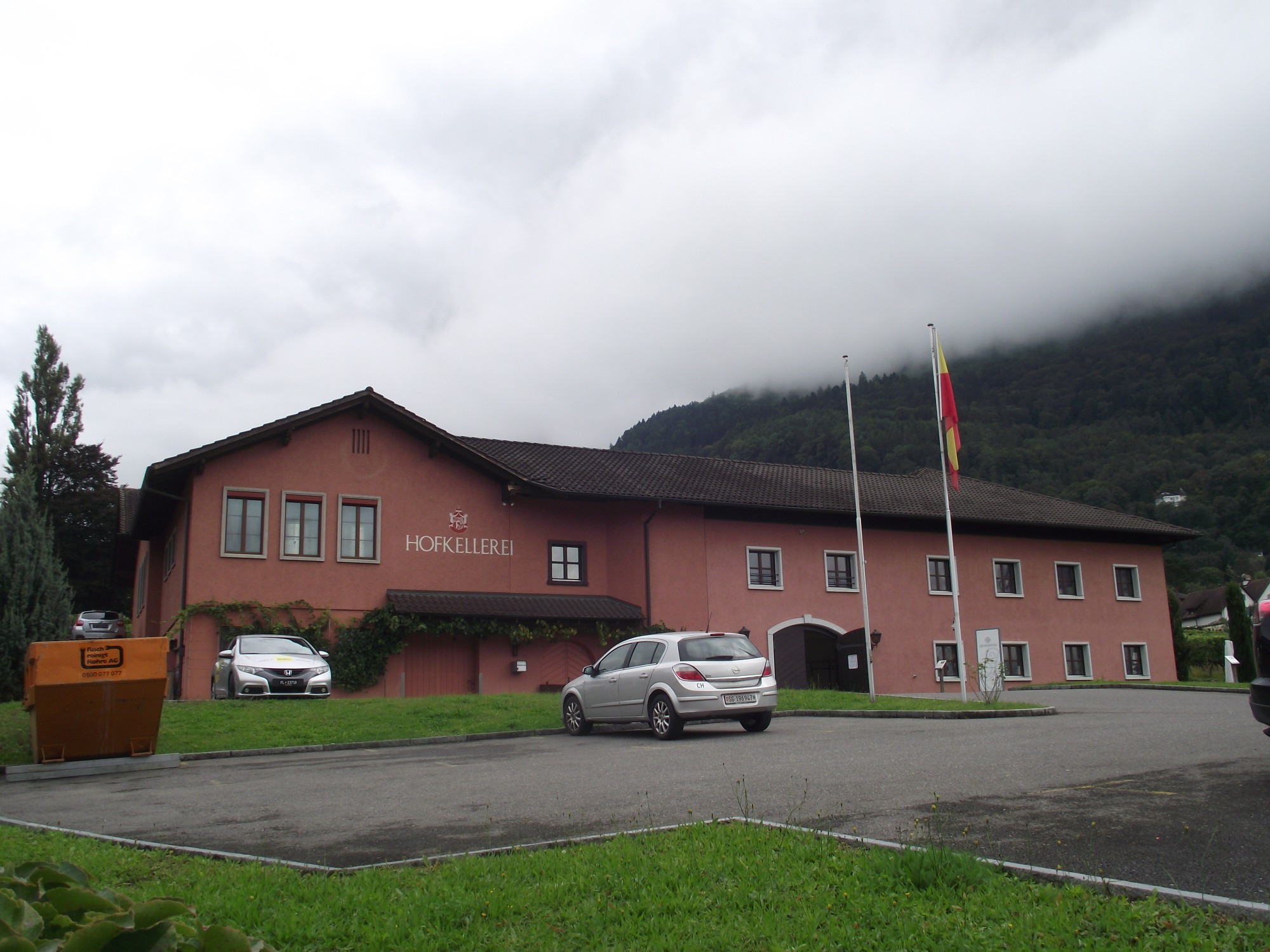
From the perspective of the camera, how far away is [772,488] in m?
35.2

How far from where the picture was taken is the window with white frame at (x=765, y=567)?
3325cm

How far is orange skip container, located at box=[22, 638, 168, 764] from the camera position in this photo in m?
13.7

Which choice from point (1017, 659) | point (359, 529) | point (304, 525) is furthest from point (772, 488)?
point (304, 525)

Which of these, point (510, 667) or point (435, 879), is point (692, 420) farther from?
point (435, 879)

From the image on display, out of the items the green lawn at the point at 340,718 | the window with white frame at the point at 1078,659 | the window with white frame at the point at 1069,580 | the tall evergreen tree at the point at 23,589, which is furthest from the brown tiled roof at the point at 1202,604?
the tall evergreen tree at the point at 23,589

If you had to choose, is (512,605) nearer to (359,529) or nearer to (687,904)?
(359,529)

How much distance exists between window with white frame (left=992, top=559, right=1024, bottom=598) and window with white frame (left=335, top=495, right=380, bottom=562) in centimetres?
2068

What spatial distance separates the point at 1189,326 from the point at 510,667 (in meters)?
114

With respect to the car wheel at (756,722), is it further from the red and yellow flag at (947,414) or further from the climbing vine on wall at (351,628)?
the climbing vine on wall at (351,628)

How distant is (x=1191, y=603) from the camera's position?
106m

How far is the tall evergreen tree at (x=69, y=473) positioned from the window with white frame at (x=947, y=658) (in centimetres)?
3701

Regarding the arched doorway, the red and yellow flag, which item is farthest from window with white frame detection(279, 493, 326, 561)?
the red and yellow flag

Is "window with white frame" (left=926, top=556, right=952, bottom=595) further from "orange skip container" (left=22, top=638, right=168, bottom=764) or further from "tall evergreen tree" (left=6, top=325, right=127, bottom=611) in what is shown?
"tall evergreen tree" (left=6, top=325, right=127, bottom=611)

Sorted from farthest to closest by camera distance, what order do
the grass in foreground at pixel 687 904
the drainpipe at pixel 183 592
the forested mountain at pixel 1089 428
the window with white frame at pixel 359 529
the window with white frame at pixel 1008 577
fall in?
the forested mountain at pixel 1089 428 → the window with white frame at pixel 1008 577 → the window with white frame at pixel 359 529 → the drainpipe at pixel 183 592 → the grass in foreground at pixel 687 904
